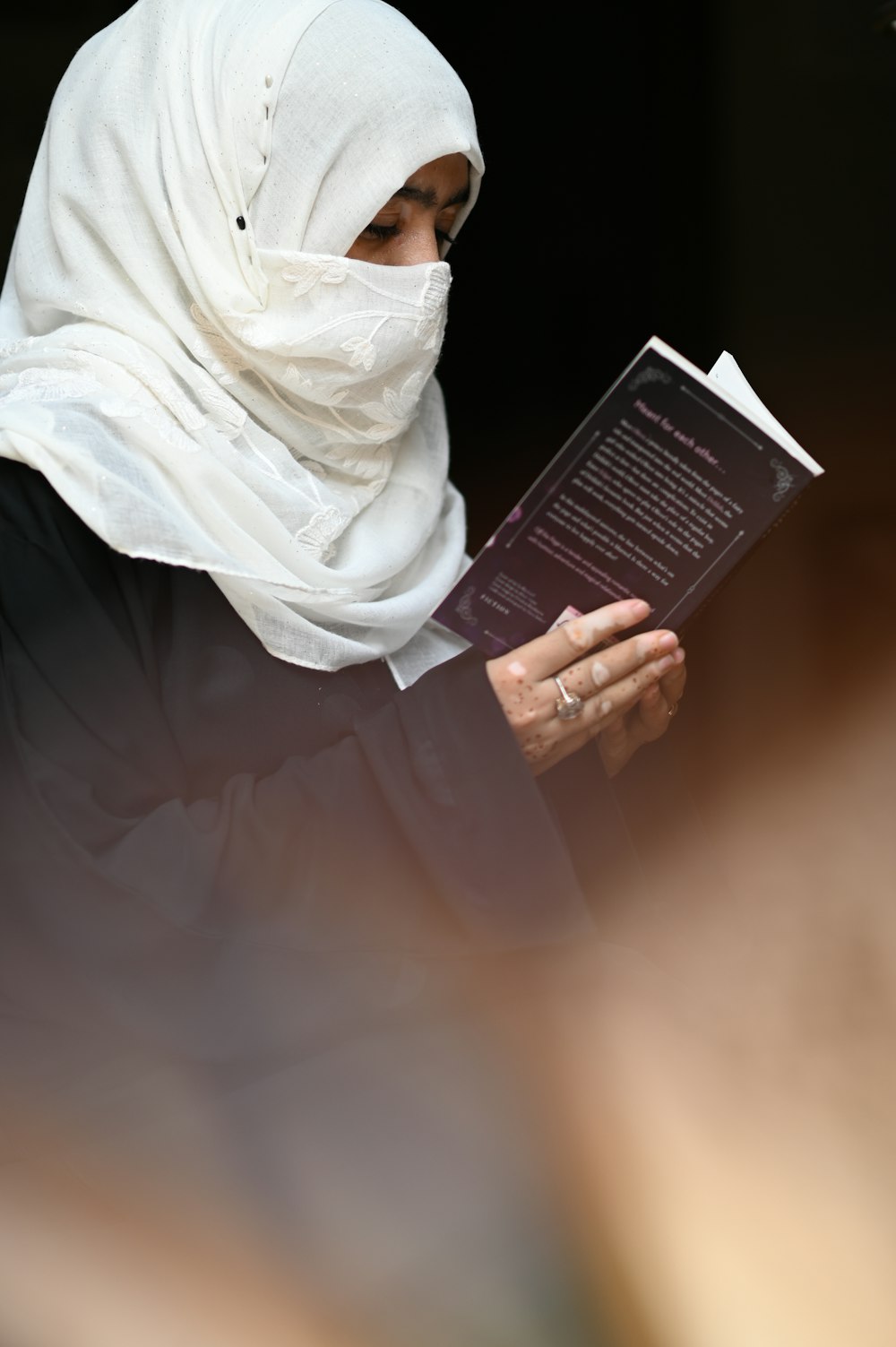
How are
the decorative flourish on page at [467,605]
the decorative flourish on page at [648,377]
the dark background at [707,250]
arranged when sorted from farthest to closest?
1. the dark background at [707,250]
2. the decorative flourish on page at [467,605]
3. the decorative flourish on page at [648,377]

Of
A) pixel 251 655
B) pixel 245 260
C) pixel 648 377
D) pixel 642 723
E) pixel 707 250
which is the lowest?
pixel 251 655

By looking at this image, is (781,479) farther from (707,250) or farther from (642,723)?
(707,250)

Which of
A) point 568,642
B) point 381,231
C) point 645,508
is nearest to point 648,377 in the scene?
point 645,508

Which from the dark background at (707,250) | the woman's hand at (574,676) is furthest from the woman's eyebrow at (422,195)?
the dark background at (707,250)

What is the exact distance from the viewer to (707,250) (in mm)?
2064

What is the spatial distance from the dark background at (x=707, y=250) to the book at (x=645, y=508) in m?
1.08

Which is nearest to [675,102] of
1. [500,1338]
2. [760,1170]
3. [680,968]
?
[680,968]

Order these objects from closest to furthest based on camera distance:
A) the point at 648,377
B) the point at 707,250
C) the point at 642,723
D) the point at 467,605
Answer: the point at 648,377 < the point at 467,605 < the point at 642,723 < the point at 707,250

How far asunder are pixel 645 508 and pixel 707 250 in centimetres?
124

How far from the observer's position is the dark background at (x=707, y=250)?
Answer: 194 cm

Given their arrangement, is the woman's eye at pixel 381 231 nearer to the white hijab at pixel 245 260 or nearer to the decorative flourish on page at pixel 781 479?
the white hijab at pixel 245 260

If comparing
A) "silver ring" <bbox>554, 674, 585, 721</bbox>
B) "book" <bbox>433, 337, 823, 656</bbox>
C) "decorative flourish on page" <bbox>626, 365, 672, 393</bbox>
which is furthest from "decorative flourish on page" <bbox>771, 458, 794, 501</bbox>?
"silver ring" <bbox>554, 674, 585, 721</bbox>

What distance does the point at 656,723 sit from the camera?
3.99 feet

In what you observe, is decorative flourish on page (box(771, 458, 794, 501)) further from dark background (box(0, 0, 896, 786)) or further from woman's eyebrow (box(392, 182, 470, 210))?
dark background (box(0, 0, 896, 786))
